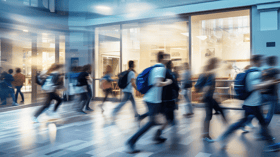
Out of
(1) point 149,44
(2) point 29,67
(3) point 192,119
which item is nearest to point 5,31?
(2) point 29,67

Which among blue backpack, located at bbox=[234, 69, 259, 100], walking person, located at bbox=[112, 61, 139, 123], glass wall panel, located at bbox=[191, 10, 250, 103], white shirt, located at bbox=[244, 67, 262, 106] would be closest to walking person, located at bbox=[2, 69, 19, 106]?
walking person, located at bbox=[112, 61, 139, 123]

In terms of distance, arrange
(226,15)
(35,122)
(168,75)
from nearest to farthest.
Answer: (168,75) < (35,122) < (226,15)

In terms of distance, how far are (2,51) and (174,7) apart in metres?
7.34

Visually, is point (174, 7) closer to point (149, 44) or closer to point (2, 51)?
point (149, 44)

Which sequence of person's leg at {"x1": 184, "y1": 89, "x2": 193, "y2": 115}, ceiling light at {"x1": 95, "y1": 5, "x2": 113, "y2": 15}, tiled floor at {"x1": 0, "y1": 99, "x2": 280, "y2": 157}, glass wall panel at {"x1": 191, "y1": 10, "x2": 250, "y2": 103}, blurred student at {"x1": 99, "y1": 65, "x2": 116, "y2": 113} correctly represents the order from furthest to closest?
ceiling light at {"x1": 95, "y1": 5, "x2": 113, "y2": 15} → glass wall panel at {"x1": 191, "y1": 10, "x2": 250, "y2": 103} → blurred student at {"x1": 99, "y1": 65, "x2": 116, "y2": 113} → person's leg at {"x1": 184, "y1": 89, "x2": 193, "y2": 115} → tiled floor at {"x1": 0, "y1": 99, "x2": 280, "y2": 157}

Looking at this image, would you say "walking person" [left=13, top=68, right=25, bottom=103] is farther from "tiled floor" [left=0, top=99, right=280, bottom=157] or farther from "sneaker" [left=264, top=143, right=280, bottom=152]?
"sneaker" [left=264, top=143, right=280, bottom=152]

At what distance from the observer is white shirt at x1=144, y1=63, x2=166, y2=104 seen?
3.58m

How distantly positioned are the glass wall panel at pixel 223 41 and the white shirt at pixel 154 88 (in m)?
6.28

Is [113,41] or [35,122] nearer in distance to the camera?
[35,122]

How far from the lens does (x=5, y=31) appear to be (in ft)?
33.1

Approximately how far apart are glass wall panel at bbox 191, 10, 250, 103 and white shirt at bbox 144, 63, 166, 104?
20.6ft

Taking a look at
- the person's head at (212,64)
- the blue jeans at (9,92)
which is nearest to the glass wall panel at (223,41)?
the person's head at (212,64)

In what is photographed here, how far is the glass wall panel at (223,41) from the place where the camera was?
9305 millimetres

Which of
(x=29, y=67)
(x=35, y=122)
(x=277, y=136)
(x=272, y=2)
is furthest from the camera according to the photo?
(x=29, y=67)
